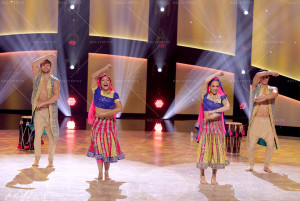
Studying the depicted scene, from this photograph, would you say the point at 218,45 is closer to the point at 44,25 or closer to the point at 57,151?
the point at 44,25

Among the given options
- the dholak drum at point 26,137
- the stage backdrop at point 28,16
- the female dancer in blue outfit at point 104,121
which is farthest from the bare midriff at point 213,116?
the stage backdrop at point 28,16

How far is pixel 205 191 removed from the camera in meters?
4.33

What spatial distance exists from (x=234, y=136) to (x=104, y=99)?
11.0 ft

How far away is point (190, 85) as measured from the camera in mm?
14172

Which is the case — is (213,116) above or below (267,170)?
above

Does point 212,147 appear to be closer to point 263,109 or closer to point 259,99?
point 259,99

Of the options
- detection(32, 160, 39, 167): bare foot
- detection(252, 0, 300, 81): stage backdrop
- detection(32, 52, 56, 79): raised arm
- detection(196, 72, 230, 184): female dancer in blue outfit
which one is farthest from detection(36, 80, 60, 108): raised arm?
detection(252, 0, 300, 81): stage backdrop

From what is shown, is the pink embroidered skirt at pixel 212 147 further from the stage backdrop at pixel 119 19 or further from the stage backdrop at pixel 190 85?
the stage backdrop at pixel 119 19

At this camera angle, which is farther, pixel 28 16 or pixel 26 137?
Result: pixel 28 16

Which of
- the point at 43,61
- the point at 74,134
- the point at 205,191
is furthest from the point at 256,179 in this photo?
the point at 74,134

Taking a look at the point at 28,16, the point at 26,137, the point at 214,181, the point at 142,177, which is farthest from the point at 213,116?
the point at 28,16

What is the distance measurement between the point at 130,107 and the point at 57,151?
25.3ft

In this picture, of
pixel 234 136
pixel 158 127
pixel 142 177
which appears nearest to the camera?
pixel 142 177

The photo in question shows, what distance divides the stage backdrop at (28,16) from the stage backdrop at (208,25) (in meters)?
4.73
